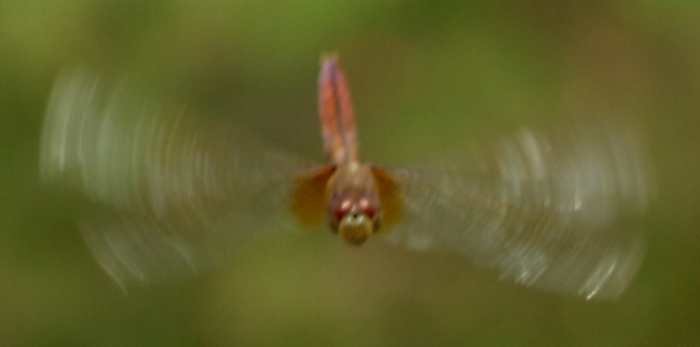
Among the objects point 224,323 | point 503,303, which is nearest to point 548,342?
point 503,303

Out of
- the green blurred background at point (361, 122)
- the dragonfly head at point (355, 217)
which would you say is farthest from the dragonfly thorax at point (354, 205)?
the green blurred background at point (361, 122)

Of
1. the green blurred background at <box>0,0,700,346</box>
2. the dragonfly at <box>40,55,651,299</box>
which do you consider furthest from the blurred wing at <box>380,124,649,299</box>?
the green blurred background at <box>0,0,700,346</box>

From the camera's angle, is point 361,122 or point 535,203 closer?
point 535,203

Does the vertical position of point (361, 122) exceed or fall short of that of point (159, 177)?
it falls short

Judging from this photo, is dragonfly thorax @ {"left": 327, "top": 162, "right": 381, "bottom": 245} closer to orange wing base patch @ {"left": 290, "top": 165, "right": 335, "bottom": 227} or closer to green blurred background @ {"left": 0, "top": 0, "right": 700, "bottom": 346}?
orange wing base patch @ {"left": 290, "top": 165, "right": 335, "bottom": 227}

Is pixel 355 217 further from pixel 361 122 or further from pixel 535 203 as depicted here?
pixel 361 122

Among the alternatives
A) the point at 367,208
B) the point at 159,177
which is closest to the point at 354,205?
the point at 367,208
